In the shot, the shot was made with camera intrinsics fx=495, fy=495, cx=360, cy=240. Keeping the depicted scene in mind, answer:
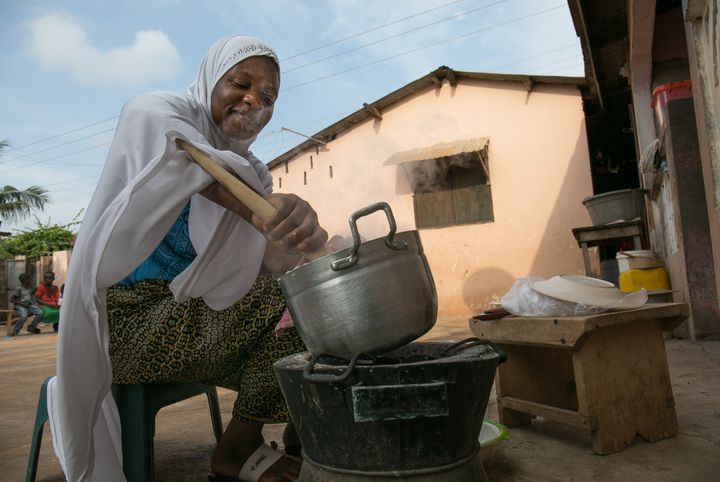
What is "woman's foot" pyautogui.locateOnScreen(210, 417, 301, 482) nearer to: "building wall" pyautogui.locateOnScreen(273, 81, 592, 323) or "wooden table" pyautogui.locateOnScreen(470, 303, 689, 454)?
"wooden table" pyautogui.locateOnScreen(470, 303, 689, 454)

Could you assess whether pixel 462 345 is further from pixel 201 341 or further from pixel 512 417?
pixel 512 417

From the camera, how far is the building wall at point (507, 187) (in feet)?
30.8

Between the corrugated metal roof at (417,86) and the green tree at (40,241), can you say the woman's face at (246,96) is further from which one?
the green tree at (40,241)

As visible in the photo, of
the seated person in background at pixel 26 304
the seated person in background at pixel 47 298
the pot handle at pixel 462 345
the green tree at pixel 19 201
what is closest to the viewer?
the pot handle at pixel 462 345

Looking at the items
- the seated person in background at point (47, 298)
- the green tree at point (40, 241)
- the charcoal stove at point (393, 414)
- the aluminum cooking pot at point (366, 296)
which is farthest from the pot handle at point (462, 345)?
the green tree at point (40, 241)

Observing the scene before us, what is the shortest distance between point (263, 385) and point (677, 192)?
4.20 m

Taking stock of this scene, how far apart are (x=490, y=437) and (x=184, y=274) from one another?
1.34 metres

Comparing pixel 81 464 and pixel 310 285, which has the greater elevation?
pixel 310 285

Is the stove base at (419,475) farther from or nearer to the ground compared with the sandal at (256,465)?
farther from the ground

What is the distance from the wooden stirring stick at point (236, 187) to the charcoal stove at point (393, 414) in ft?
1.28

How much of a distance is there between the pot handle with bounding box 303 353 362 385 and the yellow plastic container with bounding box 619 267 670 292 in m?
5.09

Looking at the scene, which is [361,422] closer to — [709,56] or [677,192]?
[709,56]

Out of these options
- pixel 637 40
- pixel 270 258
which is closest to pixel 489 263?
pixel 637 40

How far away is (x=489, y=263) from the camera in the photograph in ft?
32.4
